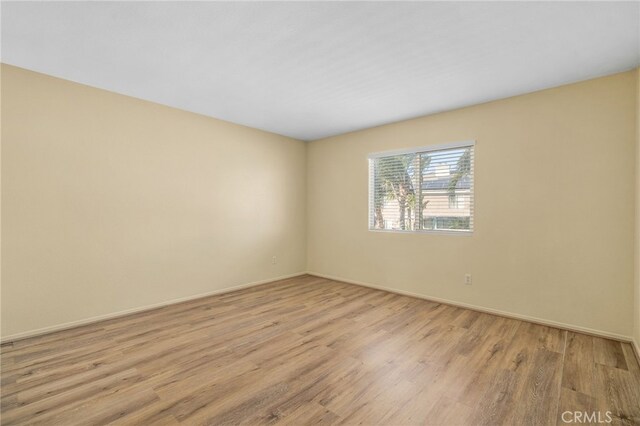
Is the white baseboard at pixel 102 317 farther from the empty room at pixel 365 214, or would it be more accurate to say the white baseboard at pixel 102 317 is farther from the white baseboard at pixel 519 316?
the white baseboard at pixel 519 316

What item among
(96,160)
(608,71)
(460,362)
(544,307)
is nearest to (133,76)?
(96,160)

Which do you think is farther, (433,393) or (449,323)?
(449,323)

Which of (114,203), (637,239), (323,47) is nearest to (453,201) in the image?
(637,239)

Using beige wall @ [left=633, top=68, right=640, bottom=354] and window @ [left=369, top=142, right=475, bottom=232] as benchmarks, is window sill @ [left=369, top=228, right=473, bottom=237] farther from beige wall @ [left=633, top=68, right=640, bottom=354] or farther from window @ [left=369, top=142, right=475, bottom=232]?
beige wall @ [left=633, top=68, right=640, bottom=354]

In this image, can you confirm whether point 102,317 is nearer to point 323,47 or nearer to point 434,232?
point 323,47

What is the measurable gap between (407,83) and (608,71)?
71.3 inches

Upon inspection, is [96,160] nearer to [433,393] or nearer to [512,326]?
[433,393]

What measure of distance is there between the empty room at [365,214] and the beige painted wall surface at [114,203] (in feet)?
0.07

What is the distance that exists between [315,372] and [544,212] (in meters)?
2.89

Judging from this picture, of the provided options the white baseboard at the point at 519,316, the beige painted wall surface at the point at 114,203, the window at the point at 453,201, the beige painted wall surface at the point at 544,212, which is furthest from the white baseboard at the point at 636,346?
the beige painted wall surface at the point at 114,203

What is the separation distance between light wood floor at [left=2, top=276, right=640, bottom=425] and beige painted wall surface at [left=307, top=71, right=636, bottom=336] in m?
0.35

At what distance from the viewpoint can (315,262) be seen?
218 inches

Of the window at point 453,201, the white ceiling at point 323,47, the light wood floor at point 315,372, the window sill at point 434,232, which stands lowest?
the light wood floor at point 315,372

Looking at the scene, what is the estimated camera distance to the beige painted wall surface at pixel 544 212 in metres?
2.77
